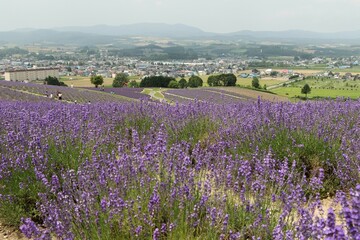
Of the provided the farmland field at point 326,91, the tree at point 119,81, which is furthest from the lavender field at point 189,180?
the tree at point 119,81

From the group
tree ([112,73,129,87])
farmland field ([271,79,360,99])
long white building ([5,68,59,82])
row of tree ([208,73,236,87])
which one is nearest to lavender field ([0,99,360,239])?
farmland field ([271,79,360,99])

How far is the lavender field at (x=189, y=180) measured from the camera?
8.70ft

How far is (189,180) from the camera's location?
303cm

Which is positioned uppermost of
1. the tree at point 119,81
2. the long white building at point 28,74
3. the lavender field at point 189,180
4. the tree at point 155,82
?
the lavender field at point 189,180

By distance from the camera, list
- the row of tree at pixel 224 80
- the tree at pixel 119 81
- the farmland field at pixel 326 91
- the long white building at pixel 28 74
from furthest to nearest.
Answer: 1. the long white building at pixel 28 74
2. the tree at pixel 119 81
3. the row of tree at pixel 224 80
4. the farmland field at pixel 326 91

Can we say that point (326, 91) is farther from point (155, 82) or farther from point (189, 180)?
point (189, 180)

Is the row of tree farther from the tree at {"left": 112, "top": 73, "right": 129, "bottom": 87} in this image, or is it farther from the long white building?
the long white building

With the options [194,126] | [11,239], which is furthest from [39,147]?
[194,126]

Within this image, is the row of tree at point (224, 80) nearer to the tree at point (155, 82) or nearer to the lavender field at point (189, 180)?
the tree at point (155, 82)

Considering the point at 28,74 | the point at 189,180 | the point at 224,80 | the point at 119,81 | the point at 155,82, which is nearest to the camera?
the point at 189,180

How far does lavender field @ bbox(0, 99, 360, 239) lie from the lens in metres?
2.65

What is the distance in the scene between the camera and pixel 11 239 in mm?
3473

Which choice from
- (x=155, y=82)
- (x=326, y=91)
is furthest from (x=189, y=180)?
(x=326, y=91)

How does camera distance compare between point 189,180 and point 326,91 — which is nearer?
point 189,180
